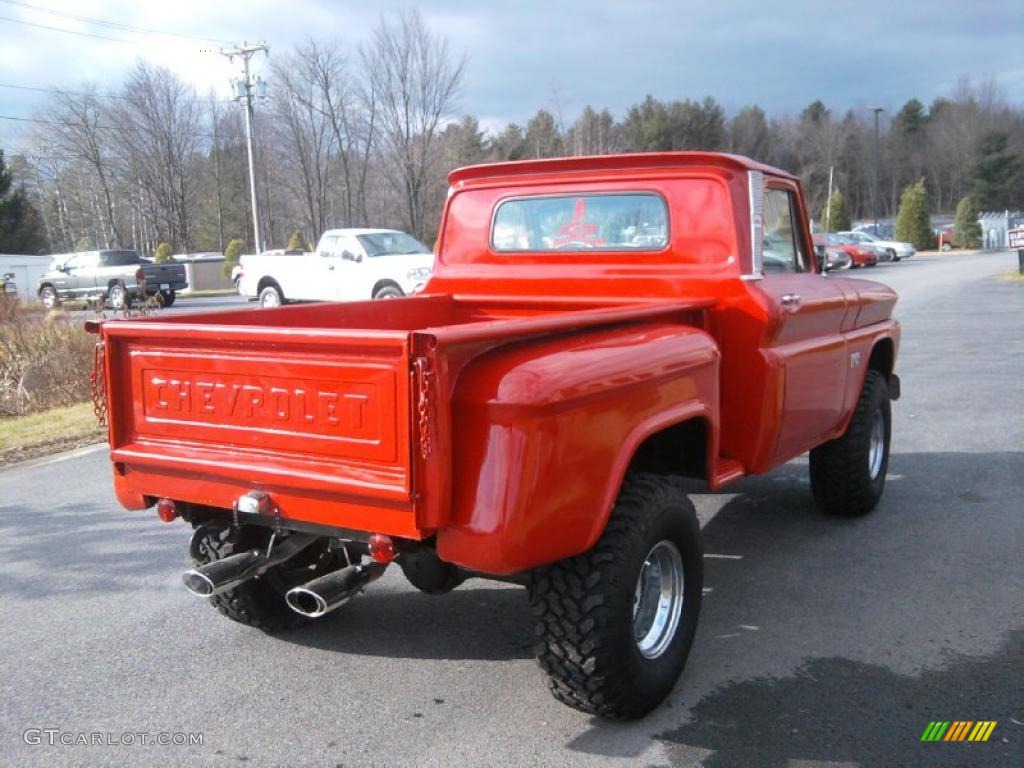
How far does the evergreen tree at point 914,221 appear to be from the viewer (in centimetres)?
4812

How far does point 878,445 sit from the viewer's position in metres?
5.60

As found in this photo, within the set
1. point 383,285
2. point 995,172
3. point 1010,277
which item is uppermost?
point 995,172

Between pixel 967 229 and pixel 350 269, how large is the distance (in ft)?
136

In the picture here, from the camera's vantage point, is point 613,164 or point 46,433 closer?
point 613,164

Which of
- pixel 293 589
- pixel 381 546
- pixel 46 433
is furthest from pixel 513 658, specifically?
pixel 46 433

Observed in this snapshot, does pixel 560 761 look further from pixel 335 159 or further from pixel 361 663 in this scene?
pixel 335 159

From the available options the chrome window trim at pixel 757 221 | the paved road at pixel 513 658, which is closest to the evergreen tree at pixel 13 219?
the paved road at pixel 513 658

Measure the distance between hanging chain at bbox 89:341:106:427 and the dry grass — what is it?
698 centimetres

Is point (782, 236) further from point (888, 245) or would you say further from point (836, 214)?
point (836, 214)

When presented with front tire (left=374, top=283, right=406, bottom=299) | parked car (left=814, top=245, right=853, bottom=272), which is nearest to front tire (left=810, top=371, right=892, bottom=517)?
parked car (left=814, top=245, right=853, bottom=272)

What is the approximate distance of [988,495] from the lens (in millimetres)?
5766

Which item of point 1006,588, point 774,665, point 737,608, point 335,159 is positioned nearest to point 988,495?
point 1006,588

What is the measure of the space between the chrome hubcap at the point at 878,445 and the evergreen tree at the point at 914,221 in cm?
4667

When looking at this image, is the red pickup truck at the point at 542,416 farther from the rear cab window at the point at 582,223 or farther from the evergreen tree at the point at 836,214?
the evergreen tree at the point at 836,214
